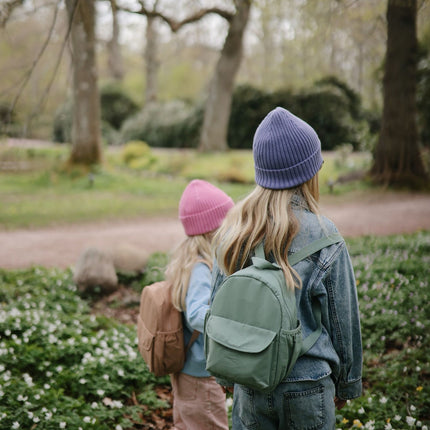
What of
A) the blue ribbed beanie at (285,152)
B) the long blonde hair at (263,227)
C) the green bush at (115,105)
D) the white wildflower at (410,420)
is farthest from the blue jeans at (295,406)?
the green bush at (115,105)

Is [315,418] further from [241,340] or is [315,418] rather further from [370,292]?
[370,292]

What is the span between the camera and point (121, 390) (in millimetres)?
3818

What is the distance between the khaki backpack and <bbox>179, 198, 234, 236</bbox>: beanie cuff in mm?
381

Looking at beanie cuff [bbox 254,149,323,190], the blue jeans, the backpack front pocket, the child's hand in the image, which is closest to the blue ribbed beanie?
beanie cuff [bbox 254,149,323,190]

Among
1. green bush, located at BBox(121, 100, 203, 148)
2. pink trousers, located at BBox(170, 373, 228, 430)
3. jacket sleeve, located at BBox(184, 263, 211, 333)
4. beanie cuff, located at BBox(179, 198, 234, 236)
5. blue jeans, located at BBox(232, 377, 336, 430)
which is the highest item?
green bush, located at BBox(121, 100, 203, 148)

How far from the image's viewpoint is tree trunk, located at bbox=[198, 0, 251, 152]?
15.7m

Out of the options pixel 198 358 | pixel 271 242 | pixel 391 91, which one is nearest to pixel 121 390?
pixel 198 358

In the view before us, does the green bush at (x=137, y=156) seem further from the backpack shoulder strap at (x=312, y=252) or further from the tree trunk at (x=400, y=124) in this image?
the backpack shoulder strap at (x=312, y=252)

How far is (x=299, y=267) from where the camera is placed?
1.80m

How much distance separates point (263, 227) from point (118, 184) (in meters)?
12.1

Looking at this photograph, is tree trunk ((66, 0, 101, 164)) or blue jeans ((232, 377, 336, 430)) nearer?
blue jeans ((232, 377, 336, 430))

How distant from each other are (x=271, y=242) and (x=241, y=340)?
1.28 feet

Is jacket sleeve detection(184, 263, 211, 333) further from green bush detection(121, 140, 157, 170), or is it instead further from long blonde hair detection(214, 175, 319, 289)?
green bush detection(121, 140, 157, 170)

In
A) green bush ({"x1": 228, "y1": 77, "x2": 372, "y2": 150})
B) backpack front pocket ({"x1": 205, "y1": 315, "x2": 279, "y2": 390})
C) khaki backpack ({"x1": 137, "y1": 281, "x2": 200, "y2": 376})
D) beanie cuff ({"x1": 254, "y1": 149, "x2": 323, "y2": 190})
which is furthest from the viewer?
green bush ({"x1": 228, "y1": 77, "x2": 372, "y2": 150})
